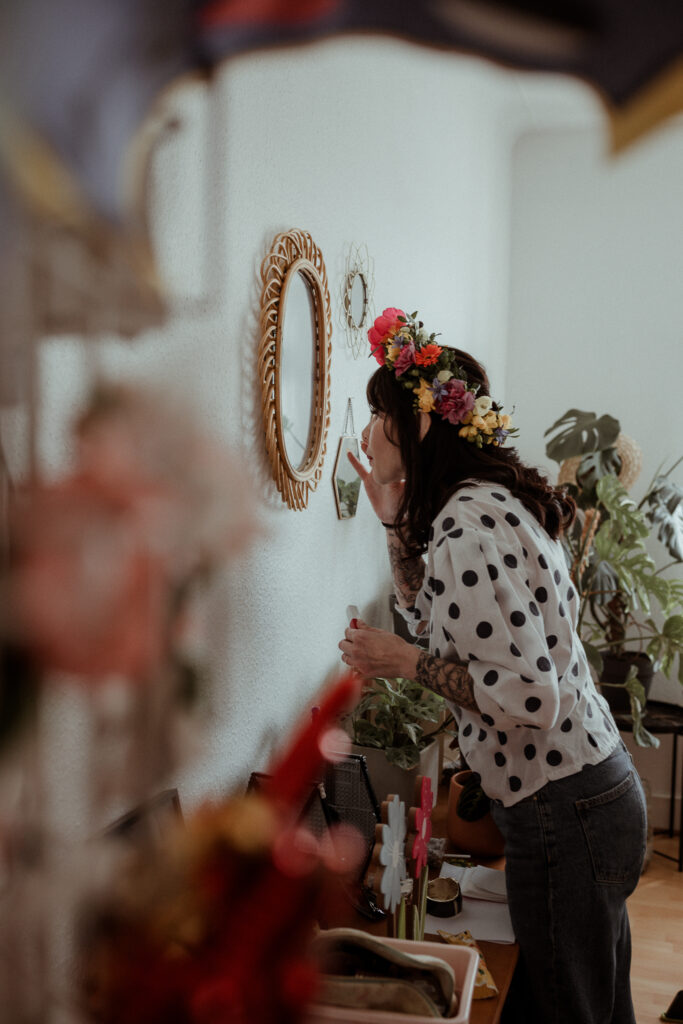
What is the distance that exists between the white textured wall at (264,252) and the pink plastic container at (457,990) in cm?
18

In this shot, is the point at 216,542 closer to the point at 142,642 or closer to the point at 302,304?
the point at 142,642

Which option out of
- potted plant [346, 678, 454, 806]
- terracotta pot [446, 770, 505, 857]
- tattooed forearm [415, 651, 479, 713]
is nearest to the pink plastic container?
tattooed forearm [415, 651, 479, 713]

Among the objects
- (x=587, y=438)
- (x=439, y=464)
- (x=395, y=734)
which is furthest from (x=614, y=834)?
(x=587, y=438)

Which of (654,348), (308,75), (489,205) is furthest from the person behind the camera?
(654,348)

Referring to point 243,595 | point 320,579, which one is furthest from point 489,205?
point 243,595

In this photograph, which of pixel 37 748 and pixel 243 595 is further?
pixel 243 595

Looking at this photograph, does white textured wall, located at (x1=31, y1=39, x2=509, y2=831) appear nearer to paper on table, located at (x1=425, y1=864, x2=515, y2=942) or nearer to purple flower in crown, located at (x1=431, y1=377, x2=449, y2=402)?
purple flower in crown, located at (x1=431, y1=377, x2=449, y2=402)

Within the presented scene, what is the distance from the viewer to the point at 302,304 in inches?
56.6

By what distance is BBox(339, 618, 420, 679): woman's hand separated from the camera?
48.8 inches

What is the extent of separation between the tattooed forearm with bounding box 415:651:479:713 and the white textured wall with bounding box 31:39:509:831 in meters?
0.25

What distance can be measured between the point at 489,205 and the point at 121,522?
9.48ft

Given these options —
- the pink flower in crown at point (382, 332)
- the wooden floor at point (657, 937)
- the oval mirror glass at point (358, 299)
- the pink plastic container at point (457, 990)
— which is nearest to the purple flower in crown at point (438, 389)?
the pink flower in crown at point (382, 332)

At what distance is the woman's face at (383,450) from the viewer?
4.49 feet

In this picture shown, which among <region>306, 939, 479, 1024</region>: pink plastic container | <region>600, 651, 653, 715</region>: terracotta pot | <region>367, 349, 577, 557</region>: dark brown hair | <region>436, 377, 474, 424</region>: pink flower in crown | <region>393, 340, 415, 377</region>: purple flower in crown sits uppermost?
<region>393, 340, 415, 377</region>: purple flower in crown
